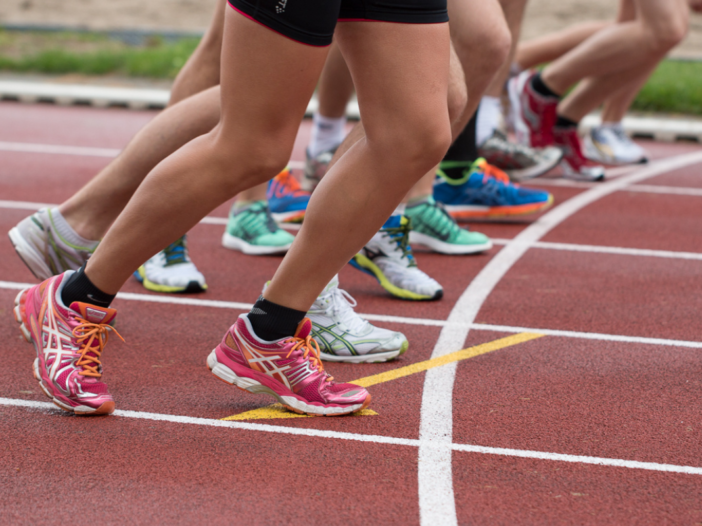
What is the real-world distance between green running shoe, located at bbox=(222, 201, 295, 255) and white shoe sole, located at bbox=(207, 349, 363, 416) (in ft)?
5.61

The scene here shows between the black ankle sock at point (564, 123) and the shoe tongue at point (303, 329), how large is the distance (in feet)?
14.0

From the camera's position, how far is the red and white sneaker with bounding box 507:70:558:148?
20.3 feet

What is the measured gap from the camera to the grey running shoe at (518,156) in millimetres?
5746

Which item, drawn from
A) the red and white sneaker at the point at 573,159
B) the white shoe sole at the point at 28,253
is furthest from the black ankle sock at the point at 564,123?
the white shoe sole at the point at 28,253

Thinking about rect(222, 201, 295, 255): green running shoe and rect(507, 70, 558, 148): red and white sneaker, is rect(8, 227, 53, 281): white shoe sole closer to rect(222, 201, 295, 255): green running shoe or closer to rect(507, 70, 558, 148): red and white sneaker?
rect(222, 201, 295, 255): green running shoe

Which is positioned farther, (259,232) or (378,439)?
(259,232)

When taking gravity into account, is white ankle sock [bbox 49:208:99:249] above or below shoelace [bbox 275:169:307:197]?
above

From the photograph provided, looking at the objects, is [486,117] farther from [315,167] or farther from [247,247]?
[247,247]

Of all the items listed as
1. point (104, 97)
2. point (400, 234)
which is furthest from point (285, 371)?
point (104, 97)

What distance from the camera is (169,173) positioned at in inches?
84.0

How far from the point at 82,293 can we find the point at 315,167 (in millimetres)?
3004

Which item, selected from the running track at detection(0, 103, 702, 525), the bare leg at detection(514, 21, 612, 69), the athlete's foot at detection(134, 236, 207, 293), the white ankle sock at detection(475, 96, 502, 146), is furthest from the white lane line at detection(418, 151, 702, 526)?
the bare leg at detection(514, 21, 612, 69)

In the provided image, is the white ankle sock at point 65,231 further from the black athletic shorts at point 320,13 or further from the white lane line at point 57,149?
the white lane line at point 57,149

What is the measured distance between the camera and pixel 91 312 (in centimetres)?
225
